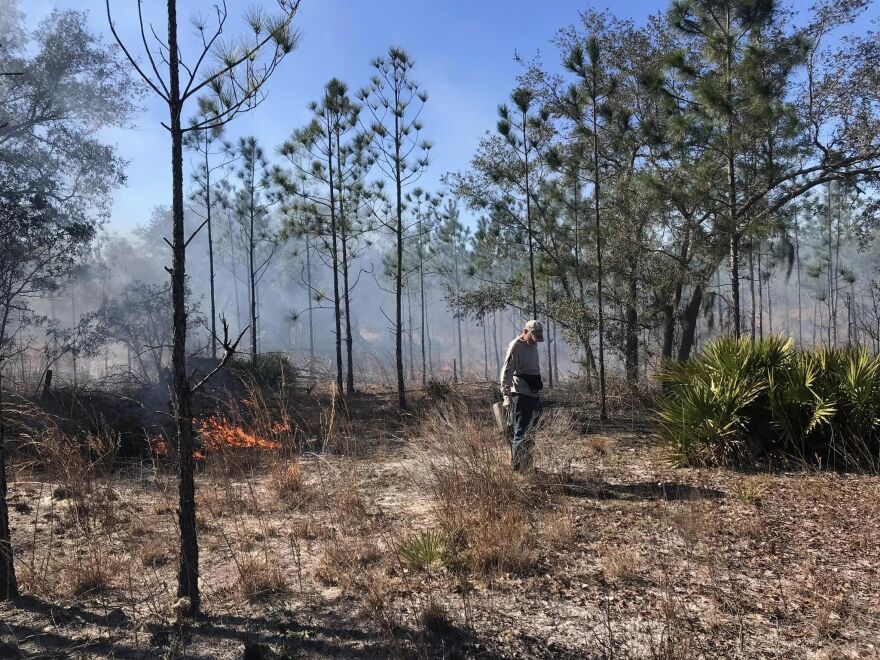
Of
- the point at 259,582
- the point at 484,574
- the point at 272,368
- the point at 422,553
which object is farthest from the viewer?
the point at 272,368

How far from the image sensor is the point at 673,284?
12.6m

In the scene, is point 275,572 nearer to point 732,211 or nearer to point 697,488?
point 697,488

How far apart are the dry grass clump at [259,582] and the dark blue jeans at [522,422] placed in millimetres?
2695

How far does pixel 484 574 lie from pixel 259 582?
4.85 feet

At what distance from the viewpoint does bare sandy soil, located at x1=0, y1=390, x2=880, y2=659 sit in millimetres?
2904

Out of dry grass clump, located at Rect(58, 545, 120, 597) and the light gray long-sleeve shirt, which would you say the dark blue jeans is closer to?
the light gray long-sleeve shirt

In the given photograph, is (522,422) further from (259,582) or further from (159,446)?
(159,446)

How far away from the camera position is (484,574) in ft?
12.0

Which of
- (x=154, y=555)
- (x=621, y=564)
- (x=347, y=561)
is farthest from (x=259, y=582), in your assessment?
(x=621, y=564)

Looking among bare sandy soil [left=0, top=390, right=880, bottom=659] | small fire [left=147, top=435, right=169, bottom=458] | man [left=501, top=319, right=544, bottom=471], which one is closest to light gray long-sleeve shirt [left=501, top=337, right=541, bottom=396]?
man [left=501, top=319, right=544, bottom=471]

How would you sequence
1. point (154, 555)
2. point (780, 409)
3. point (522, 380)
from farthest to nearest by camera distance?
point (780, 409) → point (522, 380) → point (154, 555)

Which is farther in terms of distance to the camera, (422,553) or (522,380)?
(522,380)

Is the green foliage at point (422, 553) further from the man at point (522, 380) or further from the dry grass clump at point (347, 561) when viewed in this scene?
the man at point (522, 380)

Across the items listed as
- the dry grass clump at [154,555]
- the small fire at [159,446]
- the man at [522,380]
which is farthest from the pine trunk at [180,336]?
the man at [522,380]
